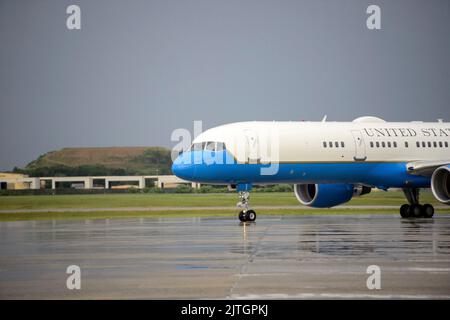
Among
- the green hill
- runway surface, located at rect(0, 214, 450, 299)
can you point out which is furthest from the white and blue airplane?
the green hill

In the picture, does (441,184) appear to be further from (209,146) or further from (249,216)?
(209,146)

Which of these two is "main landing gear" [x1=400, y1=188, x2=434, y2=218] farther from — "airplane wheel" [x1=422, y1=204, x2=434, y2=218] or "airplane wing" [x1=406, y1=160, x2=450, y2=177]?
"airplane wing" [x1=406, y1=160, x2=450, y2=177]

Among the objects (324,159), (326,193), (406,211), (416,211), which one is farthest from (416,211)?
(324,159)

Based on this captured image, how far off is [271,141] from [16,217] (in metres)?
12.8

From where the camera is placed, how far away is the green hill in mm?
76312

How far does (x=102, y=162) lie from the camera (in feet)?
255

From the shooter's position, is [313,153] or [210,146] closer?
[210,146]

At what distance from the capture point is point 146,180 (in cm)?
8688

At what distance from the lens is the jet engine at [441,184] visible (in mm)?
30969

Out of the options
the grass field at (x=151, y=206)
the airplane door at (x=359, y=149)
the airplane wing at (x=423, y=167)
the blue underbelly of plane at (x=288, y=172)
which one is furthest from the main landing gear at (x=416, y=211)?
the grass field at (x=151, y=206)

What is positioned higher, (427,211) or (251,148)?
(251,148)

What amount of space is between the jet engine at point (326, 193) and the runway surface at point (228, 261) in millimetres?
7940

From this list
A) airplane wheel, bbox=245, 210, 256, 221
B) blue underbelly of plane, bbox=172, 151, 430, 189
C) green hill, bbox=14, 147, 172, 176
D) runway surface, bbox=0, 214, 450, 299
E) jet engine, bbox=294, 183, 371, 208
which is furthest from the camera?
green hill, bbox=14, 147, 172, 176

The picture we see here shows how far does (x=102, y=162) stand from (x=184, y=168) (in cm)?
4770
